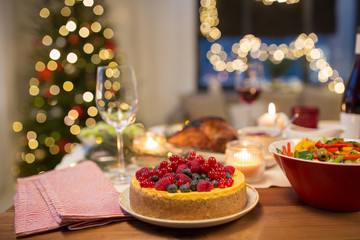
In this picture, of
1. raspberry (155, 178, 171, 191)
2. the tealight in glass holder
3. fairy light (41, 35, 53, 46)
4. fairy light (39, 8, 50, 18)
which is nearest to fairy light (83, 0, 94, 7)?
fairy light (39, 8, 50, 18)

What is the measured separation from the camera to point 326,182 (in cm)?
74

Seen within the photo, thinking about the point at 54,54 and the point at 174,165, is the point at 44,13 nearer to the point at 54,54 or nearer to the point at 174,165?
the point at 54,54

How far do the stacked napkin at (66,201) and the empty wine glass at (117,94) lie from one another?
11 cm

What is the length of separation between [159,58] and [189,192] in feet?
12.5

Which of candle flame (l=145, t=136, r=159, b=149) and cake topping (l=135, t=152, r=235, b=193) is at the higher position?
cake topping (l=135, t=152, r=235, b=193)

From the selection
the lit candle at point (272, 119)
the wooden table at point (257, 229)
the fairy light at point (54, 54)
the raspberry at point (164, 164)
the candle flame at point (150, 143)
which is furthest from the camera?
the fairy light at point (54, 54)

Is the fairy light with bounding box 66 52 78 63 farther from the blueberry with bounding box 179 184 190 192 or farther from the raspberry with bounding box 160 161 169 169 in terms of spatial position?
the blueberry with bounding box 179 184 190 192

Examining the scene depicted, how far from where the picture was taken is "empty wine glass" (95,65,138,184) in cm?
97

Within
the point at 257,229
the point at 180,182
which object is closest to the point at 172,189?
the point at 180,182

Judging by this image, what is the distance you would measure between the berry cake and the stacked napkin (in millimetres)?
76

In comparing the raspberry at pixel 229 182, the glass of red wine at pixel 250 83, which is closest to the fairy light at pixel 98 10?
the glass of red wine at pixel 250 83

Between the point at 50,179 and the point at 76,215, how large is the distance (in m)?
0.31

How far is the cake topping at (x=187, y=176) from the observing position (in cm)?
70

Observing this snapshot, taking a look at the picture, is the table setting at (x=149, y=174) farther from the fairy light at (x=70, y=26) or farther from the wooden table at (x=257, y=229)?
the fairy light at (x=70, y=26)
